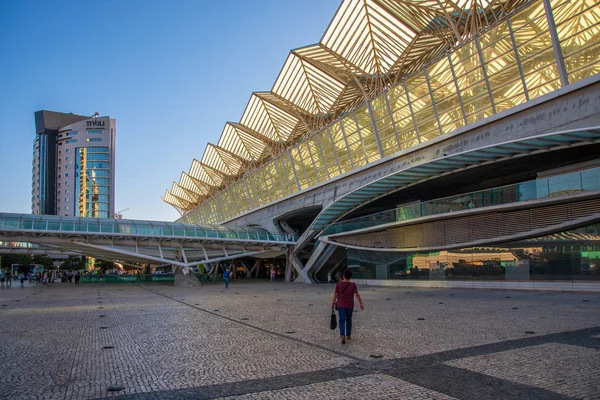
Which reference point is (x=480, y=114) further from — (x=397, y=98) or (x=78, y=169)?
(x=78, y=169)

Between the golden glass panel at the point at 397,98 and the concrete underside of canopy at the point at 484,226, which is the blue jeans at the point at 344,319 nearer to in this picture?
the concrete underside of canopy at the point at 484,226

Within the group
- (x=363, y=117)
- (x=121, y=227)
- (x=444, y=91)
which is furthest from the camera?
(x=121, y=227)

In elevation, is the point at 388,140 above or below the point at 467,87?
below

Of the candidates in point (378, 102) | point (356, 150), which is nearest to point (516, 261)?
point (378, 102)

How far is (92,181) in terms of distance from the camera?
124 m

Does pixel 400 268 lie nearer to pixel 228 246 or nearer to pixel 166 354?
pixel 228 246

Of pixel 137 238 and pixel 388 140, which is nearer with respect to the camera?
pixel 388 140

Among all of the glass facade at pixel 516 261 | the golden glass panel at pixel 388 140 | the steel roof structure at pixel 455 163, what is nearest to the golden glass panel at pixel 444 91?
the golden glass panel at pixel 388 140

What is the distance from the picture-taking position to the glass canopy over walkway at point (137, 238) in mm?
35938

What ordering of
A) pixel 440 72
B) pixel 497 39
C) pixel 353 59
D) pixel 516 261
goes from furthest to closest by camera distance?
pixel 353 59
pixel 440 72
pixel 497 39
pixel 516 261

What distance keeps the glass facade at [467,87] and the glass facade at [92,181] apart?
91516 mm

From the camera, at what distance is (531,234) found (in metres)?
22.1

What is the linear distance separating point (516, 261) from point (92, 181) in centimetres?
11969

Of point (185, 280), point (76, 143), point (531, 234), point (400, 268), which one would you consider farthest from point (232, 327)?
point (76, 143)
